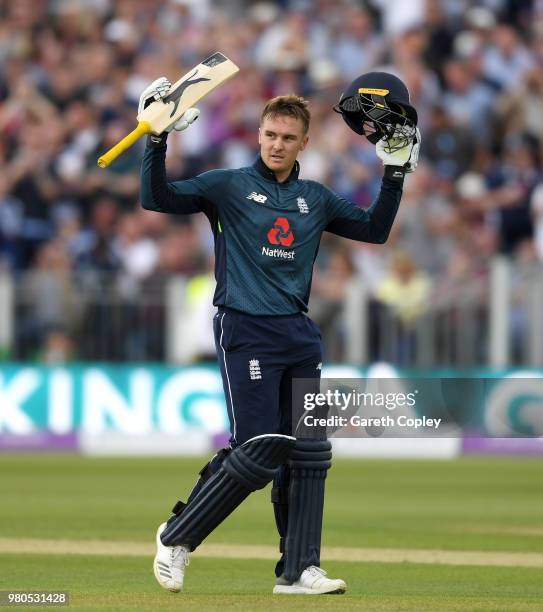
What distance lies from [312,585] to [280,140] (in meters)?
1.92

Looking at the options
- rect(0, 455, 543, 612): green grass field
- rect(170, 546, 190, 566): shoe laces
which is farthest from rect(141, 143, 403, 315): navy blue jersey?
rect(0, 455, 543, 612): green grass field

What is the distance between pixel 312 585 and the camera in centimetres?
700

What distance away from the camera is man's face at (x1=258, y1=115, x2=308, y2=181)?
709 centimetres

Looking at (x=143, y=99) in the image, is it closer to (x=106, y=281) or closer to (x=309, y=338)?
(x=309, y=338)

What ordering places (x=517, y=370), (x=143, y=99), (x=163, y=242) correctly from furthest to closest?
(x=163, y=242) → (x=517, y=370) → (x=143, y=99)

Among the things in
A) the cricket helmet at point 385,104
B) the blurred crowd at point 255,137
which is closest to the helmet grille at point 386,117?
the cricket helmet at point 385,104

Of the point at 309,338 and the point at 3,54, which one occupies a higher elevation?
the point at 3,54

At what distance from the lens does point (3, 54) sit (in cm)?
2009

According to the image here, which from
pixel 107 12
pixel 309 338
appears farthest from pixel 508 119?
pixel 309 338

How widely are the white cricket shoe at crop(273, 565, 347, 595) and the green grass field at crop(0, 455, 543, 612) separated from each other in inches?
4.4

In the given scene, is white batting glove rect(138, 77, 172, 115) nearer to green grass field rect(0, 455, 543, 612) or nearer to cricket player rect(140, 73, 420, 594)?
cricket player rect(140, 73, 420, 594)

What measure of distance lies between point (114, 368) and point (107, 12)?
18.0ft

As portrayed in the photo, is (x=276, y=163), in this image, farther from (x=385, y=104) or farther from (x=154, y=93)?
(x=154, y=93)

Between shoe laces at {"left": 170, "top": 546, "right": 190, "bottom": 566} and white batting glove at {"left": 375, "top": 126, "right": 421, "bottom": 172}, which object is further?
white batting glove at {"left": 375, "top": 126, "right": 421, "bottom": 172}
